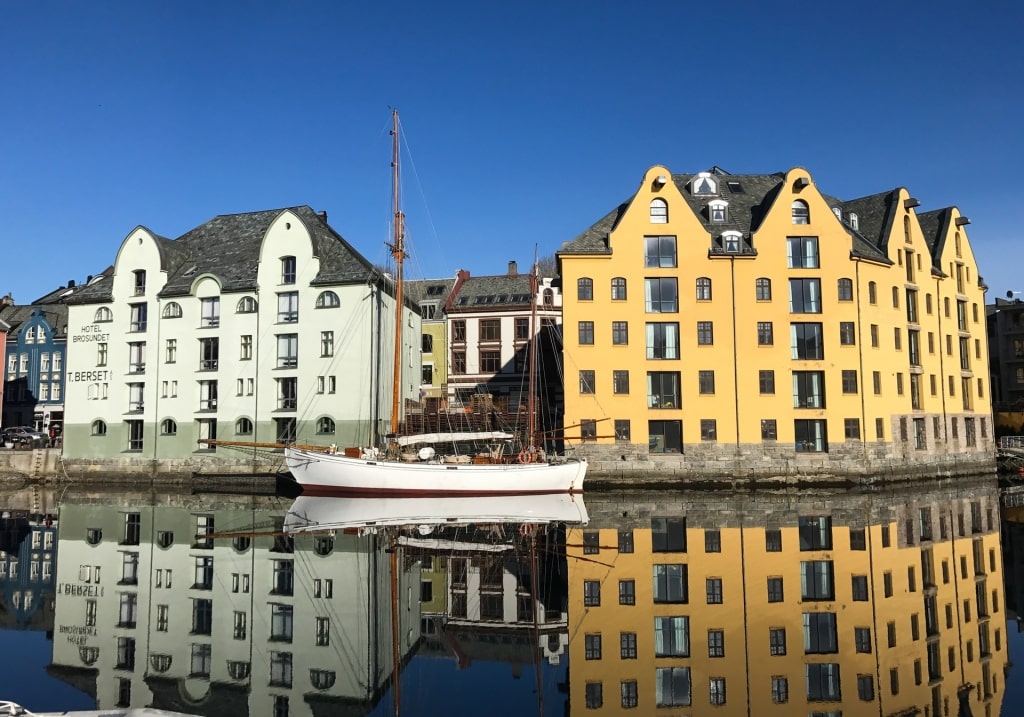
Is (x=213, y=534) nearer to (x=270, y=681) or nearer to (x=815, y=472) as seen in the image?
(x=270, y=681)

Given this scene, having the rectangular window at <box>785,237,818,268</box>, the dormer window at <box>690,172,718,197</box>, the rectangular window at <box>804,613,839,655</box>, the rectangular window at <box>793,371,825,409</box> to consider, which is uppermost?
the dormer window at <box>690,172,718,197</box>

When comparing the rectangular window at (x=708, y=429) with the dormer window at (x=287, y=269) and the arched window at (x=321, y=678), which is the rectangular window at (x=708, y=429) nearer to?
the dormer window at (x=287, y=269)

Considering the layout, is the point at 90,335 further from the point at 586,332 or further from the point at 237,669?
the point at 237,669

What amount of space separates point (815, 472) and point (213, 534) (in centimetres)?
3310

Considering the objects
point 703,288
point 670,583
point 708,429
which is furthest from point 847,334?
point 670,583

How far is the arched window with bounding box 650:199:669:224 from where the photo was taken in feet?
149

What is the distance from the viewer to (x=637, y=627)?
44.7 feet

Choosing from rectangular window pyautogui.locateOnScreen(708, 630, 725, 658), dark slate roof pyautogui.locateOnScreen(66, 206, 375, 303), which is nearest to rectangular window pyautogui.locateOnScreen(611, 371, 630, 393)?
dark slate roof pyautogui.locateOnScreen(66, 206, 375, 303)

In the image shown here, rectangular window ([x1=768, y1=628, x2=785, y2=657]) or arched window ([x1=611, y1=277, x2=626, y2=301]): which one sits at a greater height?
arched window ([x1=611, y1=277, x2=626, y2=301])

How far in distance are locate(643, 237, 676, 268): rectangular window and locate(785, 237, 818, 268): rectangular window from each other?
Result: 7274mm

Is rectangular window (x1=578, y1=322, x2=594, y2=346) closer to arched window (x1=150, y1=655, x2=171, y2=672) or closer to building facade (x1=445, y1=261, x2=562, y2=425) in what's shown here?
building facade (x1=445, y1=261, x2=562, y2=425)

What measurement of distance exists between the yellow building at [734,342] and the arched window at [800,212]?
0.06m

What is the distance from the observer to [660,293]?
1772 inches

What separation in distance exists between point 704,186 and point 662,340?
12.4 meters
